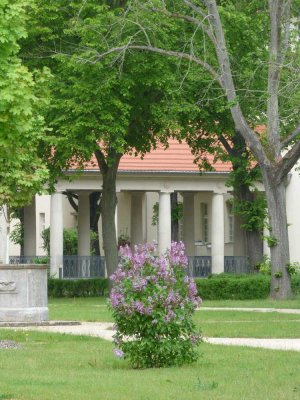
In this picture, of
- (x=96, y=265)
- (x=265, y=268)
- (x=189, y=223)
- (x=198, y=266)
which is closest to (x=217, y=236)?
(x=198, y=266)

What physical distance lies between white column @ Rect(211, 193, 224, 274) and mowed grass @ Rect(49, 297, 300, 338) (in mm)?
Result: 16478

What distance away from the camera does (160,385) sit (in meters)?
14.4

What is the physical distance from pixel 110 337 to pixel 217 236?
29631 millimetres

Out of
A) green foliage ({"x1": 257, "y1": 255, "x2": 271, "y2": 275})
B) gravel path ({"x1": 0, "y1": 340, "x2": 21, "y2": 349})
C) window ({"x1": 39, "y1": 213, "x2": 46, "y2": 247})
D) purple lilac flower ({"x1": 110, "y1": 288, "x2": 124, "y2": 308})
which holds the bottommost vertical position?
gravel path ({"x1": 0, "y1": 340, "x2": 21, "y2": 349})

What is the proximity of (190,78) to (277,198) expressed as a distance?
4.71m

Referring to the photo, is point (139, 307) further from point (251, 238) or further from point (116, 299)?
point (251, 238)

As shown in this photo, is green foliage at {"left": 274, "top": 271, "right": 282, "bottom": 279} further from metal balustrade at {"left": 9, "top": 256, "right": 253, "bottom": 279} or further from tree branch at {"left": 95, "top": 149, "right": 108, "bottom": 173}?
metal balustrade at {"left": 9, "top": 256, "right": 253, "bottom": 279}

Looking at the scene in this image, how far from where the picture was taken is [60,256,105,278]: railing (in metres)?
52.2

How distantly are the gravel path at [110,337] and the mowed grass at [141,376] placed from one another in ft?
2.83

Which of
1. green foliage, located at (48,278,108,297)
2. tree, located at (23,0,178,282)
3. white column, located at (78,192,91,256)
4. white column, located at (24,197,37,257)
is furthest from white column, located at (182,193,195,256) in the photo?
tree, located at (23,0,178,282)

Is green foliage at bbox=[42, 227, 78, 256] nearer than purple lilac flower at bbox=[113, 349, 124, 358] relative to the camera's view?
No

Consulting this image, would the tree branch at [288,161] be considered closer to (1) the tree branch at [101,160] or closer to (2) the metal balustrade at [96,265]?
(1) the tree branch at [101,160]

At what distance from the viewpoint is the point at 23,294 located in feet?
90.4

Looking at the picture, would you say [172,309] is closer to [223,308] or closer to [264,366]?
[264,366]
